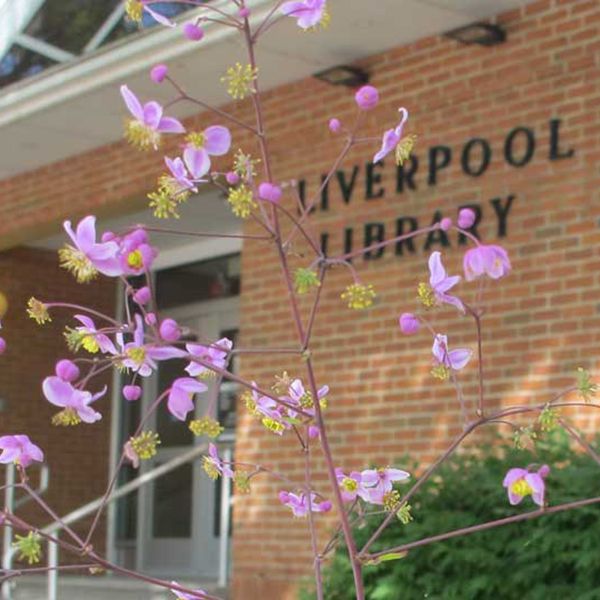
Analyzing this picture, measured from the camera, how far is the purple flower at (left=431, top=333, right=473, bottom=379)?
107 inches

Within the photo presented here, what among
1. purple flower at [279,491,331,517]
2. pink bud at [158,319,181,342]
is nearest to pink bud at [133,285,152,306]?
pink bud at [158,319,181,342]

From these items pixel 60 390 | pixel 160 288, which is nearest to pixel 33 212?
pixel 160 288

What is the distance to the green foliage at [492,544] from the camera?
6055mm

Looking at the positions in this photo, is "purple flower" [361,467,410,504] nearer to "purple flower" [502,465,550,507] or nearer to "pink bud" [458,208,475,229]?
"purple flower" [502,465,550,507]

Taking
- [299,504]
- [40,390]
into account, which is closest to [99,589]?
[40,390]

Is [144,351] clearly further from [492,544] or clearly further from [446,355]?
[492,544]

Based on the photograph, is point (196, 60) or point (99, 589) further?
point (99, 589)

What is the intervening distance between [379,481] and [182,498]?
10.4 m

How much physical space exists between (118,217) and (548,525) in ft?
20.3

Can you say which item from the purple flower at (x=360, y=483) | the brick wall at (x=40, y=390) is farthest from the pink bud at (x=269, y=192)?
the brick wall at (x=40, y=390)

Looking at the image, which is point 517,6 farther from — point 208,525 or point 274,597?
point 208,525

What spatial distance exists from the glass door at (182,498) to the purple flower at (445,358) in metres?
9.67

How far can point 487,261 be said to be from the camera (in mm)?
2336

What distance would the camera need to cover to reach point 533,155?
311 inches
